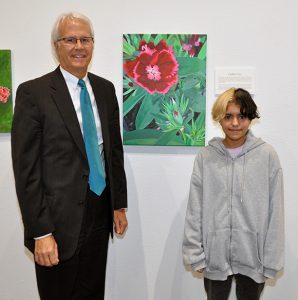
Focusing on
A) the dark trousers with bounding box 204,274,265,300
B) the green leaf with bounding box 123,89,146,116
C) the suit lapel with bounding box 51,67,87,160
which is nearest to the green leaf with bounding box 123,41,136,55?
the green leaf with bounding box 123,89,146,116

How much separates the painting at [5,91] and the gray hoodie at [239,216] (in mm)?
1159

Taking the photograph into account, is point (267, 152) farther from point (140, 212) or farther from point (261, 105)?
point (140, 212)

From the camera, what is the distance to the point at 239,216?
1526 millimetres

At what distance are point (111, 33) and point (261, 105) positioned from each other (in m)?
0.91

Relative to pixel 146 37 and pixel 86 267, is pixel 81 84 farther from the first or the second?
pixel 86 267

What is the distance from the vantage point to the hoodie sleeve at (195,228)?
1.55 metres

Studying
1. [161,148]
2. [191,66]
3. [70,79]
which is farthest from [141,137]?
[70,79]

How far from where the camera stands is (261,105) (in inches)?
74.8

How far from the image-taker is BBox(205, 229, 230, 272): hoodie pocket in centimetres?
154

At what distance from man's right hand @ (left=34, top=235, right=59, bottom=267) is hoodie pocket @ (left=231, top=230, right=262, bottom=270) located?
76 centimetres

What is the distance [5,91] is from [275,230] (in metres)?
1.59

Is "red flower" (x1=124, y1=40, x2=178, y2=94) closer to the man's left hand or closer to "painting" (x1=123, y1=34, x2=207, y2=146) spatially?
"painting" (x1=123, y1=34, x2=207, y2=146)

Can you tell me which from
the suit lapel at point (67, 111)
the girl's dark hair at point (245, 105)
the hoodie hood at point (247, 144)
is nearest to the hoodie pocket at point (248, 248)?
the hoodie hood at point (247, 144)

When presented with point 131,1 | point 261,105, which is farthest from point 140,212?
point 131,1
